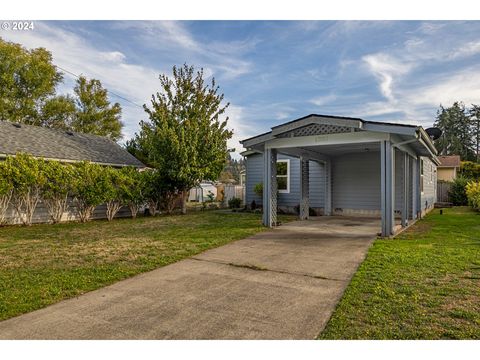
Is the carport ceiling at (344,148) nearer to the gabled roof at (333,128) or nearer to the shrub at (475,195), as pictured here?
the gabled roof at (333,128)

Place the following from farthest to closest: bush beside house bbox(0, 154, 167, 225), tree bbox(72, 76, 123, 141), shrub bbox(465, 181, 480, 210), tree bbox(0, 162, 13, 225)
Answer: tree bbox(72, 76, 123, 141) < shrub bbox(465, 181, 480, 210) < bush beside house bbox(0, 154, 167, 225) < tree bbox(0, 162, 13, 225)

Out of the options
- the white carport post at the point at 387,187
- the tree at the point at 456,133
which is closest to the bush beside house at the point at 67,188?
the white carport post at the point at 387,187

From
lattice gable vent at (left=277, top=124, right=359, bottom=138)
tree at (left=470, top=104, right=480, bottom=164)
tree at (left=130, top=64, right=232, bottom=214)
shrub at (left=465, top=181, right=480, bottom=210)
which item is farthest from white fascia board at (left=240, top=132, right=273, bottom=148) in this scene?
tree at (left=470, top=104, right=480, bottom=164)

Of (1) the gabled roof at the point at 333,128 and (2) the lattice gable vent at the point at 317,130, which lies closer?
(1) the gabled roof at the point at 333,128

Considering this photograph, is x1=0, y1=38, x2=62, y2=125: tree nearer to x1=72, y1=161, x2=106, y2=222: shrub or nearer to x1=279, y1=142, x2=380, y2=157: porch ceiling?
x1=72, y1=161, x2=106, y2=222: shrub

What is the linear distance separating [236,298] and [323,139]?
5707 millimetres

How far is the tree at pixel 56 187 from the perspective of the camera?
32.4ft

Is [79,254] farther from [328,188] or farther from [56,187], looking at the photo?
[328,188]

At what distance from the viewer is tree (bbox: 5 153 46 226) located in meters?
9.06

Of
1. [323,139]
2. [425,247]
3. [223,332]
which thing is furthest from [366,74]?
[223,332]

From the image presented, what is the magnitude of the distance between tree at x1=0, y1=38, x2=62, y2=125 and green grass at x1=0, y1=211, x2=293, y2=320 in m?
16.0

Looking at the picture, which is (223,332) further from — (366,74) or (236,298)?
(366,74)

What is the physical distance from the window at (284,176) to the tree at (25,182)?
29.2ft

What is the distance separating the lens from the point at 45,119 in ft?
77.5
